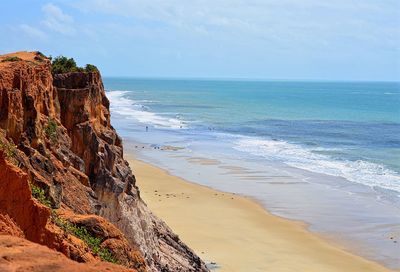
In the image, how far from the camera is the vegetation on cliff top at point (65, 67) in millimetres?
18516

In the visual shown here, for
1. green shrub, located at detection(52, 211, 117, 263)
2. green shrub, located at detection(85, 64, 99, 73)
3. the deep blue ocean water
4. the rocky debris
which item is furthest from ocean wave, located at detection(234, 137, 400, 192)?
the rocky debris

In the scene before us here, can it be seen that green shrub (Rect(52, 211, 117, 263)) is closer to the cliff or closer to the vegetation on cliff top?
the cliff

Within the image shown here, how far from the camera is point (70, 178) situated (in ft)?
47.0

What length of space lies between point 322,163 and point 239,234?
2265 cm

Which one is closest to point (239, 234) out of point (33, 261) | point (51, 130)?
point (51, 130)

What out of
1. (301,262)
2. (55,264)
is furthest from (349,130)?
(55,264)

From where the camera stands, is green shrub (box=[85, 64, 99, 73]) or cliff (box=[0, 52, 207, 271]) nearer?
cliff (box=[0, 52, 207, 271])

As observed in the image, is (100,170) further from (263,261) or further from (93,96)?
(263,261)

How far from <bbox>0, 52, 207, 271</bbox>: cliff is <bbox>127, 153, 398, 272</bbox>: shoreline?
8.40 meters

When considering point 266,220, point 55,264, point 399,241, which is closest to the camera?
point 55,264

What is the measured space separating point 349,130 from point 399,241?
5083 centimetres

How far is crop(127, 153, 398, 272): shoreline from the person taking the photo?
86.9ft

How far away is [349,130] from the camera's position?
79.2 m

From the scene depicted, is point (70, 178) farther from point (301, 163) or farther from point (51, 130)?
point (301, 163)
